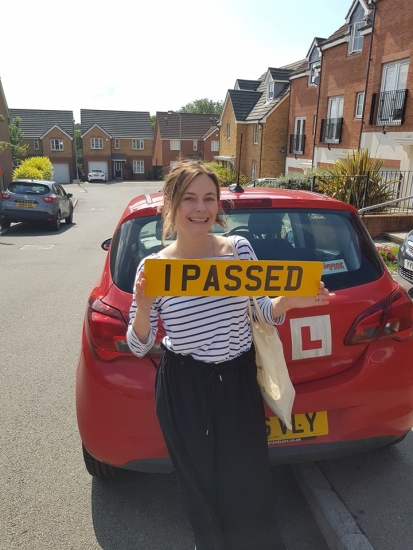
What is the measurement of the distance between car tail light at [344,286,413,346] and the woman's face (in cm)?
105

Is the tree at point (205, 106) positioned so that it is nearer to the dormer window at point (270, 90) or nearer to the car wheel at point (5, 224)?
the dormer window at point (270, 90)

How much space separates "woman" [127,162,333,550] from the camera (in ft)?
5.78

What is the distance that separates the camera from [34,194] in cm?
1514

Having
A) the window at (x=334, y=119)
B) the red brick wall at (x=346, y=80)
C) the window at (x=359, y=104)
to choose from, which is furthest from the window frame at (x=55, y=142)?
the window at (x=359, y=104)

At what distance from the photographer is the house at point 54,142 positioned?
59719 millimetres

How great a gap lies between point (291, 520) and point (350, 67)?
71.4ft

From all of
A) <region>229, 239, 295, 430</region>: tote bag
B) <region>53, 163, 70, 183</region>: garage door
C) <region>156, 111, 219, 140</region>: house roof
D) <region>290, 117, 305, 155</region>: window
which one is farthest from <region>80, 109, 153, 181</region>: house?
<region>229, 239, 295, 430</region>: tote bag

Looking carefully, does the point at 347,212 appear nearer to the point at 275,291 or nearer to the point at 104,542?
the point at 275,291

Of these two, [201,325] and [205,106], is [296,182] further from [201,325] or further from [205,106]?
[205,106]

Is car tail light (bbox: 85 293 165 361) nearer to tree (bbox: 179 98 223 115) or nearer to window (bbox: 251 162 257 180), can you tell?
window (bbox: 251 162 257 180)

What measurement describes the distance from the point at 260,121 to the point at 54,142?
3870 centimetres

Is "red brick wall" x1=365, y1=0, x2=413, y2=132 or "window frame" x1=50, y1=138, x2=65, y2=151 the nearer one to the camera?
"red brick wall" x1=365, y1=0, x2=413, y2=132

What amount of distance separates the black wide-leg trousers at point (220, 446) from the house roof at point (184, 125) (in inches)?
2401

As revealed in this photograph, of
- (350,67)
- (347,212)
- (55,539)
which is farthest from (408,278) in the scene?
(350,67)
